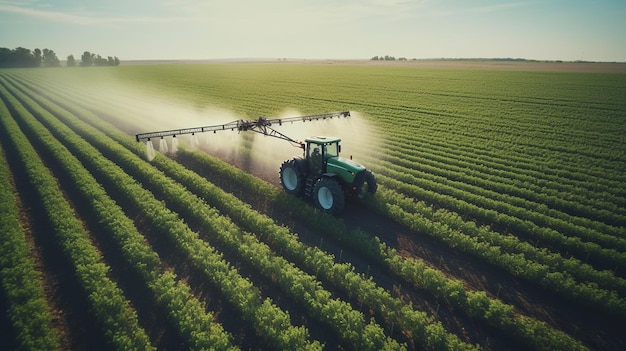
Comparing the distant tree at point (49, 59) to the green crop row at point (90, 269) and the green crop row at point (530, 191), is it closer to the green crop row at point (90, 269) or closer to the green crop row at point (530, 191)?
the green crop row at point (90, 269)

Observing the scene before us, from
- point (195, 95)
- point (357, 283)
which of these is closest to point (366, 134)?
point (357, 283)

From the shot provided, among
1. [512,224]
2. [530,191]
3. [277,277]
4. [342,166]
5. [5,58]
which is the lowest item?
[277,277]

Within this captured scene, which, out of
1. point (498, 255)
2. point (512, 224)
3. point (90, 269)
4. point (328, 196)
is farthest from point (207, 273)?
point (512, 224)

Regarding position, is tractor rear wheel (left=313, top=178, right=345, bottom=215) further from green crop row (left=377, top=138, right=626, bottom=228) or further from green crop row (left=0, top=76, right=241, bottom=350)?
green crop row (left=377, top=138, right=626, bottom=228)

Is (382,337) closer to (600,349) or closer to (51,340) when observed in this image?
(600,349)

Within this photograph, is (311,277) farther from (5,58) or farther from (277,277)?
(5,58)

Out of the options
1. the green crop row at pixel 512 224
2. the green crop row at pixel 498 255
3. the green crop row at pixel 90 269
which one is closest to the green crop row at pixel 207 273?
the green crop row at pixel 90 269
